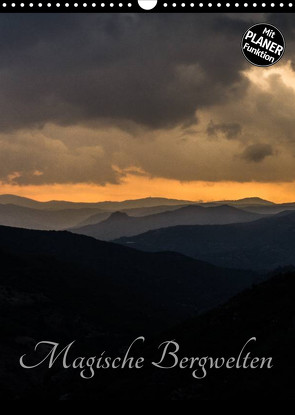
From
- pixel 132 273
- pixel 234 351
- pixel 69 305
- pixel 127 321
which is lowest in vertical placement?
pixel 127 321

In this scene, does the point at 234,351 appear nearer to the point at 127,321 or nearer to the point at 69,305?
the point at 127,321

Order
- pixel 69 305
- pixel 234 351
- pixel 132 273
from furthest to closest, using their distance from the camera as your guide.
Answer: pixel 132 273 < pixel 69 305 < pixel 234 351

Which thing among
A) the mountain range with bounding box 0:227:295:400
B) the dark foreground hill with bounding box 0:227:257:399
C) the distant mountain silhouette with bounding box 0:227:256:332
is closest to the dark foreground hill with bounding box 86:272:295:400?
the mountain range with bounding box 0:227:295:400

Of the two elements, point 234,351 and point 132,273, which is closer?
point 234,351

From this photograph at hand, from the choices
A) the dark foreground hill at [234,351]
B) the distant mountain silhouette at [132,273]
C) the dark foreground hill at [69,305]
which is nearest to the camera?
the dark foreground hill at [234,351]

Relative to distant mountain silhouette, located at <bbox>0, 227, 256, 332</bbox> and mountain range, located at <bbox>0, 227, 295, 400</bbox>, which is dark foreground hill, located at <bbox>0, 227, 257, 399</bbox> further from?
distant mountain silhouette, located at <bbox>0, 227, 256, 332</bbox>

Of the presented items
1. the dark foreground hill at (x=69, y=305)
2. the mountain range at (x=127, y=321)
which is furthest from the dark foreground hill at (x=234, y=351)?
the dark foreground hill at (x=69, y=305)

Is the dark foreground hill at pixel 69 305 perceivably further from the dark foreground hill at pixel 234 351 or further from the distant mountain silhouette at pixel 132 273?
the dark foreground hill at pixel 234 351

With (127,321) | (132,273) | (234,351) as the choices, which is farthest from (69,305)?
(234,351)

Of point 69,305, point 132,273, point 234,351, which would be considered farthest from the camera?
point 132,273

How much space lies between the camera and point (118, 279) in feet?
550

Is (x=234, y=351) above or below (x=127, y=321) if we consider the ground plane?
above
